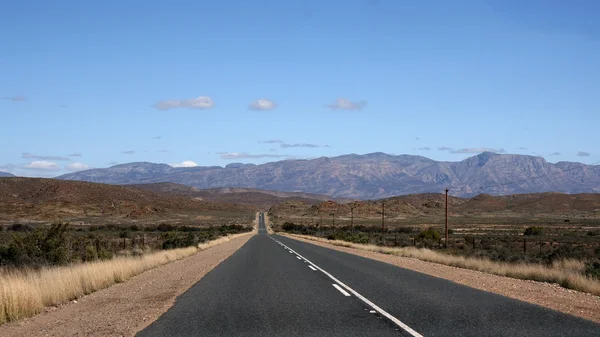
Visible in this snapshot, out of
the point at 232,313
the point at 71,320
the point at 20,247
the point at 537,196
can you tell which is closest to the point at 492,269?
the point at 232,313

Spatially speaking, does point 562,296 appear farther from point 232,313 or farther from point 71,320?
point 71,320

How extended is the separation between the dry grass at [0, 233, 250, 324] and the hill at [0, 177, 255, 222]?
100 metres

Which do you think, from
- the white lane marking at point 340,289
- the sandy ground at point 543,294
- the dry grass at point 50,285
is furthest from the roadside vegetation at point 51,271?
the sandy ground at point 543,294

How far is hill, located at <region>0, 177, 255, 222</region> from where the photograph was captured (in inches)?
4749

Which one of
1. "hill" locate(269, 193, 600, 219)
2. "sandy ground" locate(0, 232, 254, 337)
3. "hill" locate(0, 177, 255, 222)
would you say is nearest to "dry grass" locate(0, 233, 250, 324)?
"sandy ground" locate(0, 232, 254, 337)

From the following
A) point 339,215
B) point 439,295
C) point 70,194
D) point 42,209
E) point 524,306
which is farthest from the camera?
point 339,215

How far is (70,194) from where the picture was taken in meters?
146

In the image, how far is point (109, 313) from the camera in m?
12.4

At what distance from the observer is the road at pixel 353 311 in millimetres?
9797

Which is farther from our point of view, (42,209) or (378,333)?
(42,209)

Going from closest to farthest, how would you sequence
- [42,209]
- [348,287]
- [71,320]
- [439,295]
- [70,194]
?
[71,320], [439,295], [348,287], [42,209], [70,194]

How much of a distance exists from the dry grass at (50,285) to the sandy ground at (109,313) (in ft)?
1.01

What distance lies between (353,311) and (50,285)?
807 cm

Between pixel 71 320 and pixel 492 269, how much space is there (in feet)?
54.6
